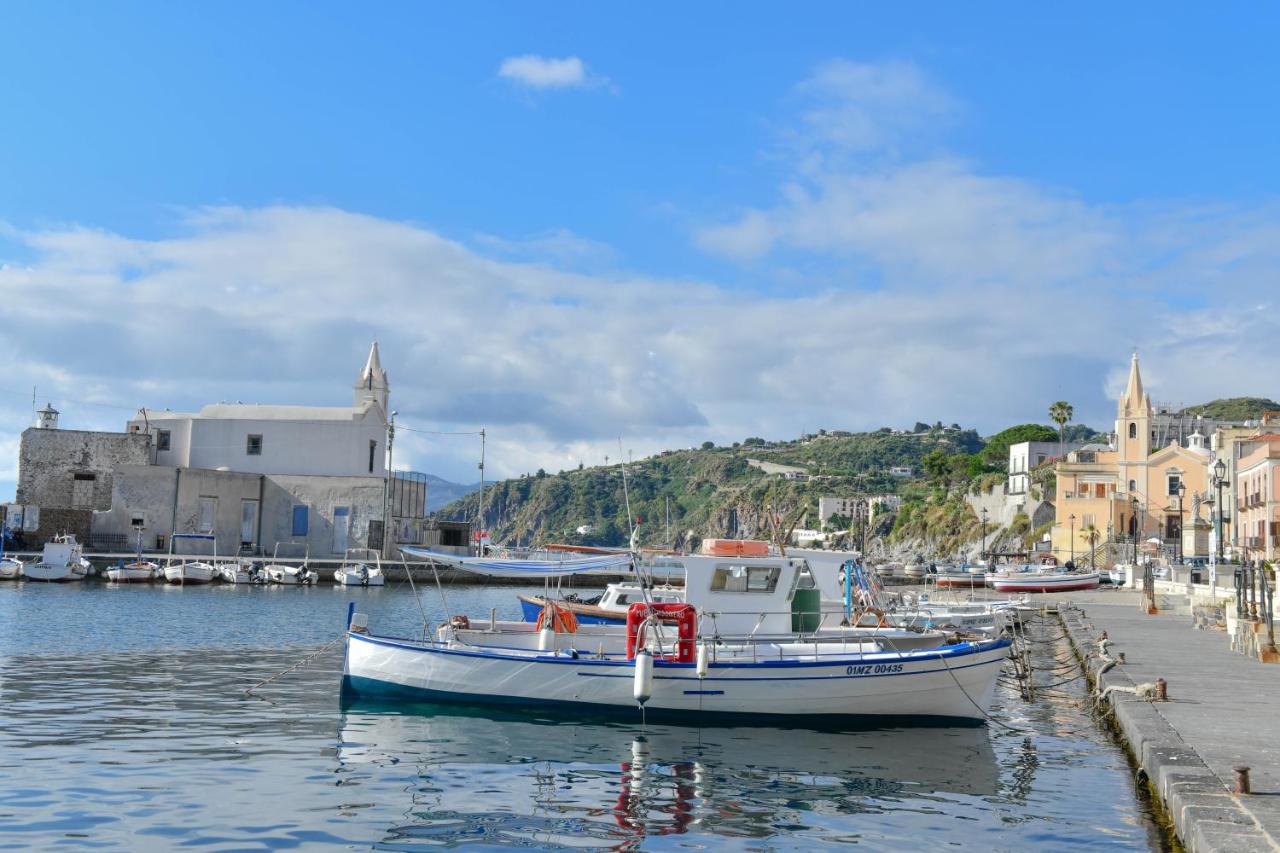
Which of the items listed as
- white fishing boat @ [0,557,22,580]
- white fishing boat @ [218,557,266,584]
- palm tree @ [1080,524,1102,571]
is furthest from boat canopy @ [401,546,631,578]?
palm tree @ [1080,524,1102,571]

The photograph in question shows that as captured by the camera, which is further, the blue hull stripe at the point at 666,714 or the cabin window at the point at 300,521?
the cabin window at the point at 300,521

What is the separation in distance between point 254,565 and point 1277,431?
2523 inches

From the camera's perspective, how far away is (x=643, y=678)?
1741 cm

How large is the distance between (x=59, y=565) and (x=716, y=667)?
51220mm

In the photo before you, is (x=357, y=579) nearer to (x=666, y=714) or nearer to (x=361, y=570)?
(x=361, y=570)

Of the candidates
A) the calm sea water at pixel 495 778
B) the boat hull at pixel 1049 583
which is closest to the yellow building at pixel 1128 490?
the boat hull at pixel 1049 583

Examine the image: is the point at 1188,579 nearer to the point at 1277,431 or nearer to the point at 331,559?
the point at 1277,431

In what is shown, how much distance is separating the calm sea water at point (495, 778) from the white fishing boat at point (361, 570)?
39862 millimetres

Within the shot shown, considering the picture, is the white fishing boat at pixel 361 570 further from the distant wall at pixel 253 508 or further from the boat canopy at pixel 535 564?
the boat canopy at pixel 535 564

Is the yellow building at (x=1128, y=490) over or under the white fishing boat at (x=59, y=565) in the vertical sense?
over

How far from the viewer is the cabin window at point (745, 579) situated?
2052cm

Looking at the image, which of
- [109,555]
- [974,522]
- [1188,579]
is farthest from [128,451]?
[974,522]

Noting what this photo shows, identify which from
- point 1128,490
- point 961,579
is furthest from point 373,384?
point 1128,490

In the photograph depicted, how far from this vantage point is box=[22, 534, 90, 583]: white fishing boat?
57531 mm
